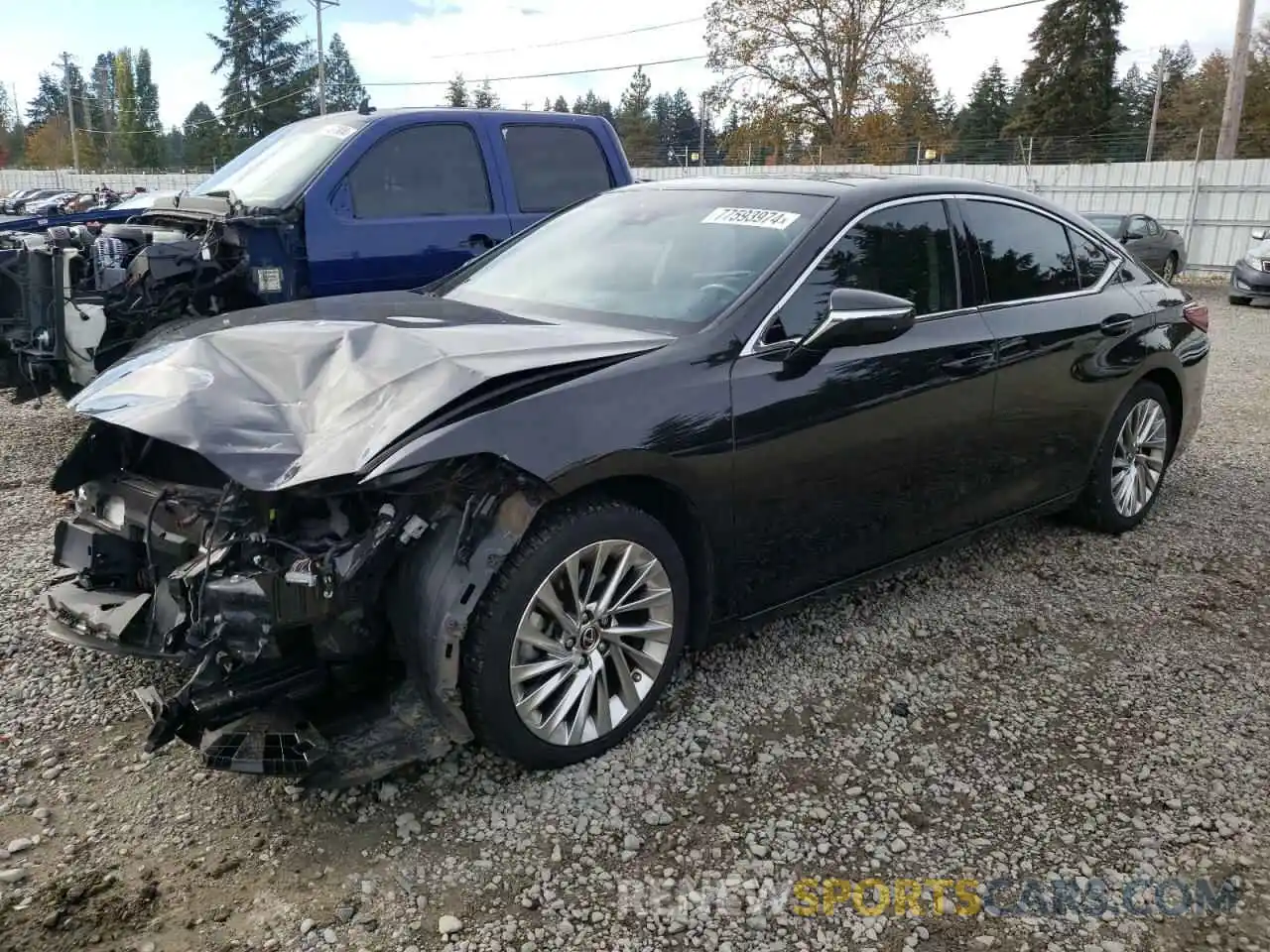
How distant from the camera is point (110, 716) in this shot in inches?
127

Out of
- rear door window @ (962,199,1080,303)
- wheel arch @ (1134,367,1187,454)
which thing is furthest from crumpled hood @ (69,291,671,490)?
wheel arch @ (1134,367,1187,454)

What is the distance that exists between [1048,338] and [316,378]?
120 inches

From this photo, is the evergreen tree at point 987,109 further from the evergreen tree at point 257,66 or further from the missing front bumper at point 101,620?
the missing front bumper at point 101,620

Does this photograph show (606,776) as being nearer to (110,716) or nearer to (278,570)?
(278,570)

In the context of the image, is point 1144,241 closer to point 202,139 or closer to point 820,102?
point 820,102

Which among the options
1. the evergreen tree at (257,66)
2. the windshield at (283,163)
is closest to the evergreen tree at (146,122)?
the evergreen tree at (257,66)

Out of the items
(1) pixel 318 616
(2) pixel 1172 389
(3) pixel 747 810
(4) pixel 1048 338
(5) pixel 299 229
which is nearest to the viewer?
(1) pixel 318 616

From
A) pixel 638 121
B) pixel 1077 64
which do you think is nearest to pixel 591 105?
pixel 638 121

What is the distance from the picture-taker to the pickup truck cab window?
6.29 meters

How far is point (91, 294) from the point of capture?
5.56 m

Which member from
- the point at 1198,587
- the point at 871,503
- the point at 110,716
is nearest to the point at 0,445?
the point at 110,716

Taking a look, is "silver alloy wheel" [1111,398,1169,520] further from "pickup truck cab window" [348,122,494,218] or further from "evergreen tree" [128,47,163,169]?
"evergreen tree" [128,47,163,169]

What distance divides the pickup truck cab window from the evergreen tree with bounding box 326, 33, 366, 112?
78.0 metres

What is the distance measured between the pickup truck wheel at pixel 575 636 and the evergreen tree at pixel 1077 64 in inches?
2402
